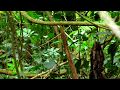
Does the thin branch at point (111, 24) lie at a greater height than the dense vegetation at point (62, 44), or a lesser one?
greater

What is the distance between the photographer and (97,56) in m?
0.81

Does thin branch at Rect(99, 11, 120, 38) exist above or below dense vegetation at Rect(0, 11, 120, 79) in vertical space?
above

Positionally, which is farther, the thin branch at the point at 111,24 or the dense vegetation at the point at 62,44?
the dense vegetation at the point at 62,44

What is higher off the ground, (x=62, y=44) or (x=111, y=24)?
(x=111, y=24)

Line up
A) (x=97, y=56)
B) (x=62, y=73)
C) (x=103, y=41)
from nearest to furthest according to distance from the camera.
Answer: (x=97, y=56), (x=103, y=41), (x=62, y=73)

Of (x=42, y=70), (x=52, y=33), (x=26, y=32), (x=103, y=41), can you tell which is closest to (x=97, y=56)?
(x=103, y=41)

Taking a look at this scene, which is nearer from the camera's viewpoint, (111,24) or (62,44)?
(111,24)

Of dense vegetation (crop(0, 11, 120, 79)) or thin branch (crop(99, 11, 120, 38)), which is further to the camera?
dense vegetation (crop(0, 11, 120, 79))
